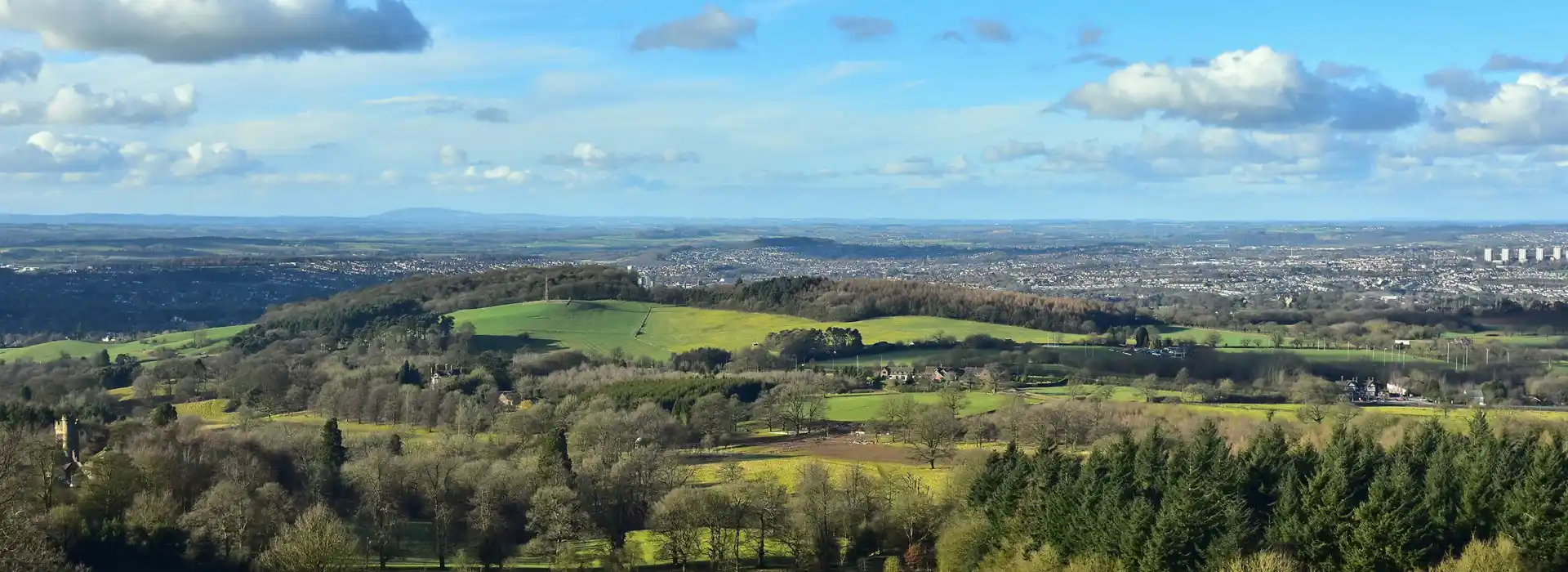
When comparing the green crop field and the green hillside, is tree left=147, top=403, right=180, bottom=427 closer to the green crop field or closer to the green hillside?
the green crop field

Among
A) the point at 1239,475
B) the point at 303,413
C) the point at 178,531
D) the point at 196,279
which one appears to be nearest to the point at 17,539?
the point at 178,531

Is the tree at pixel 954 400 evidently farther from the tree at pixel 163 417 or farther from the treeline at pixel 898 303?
the treeline at pixel 898 303

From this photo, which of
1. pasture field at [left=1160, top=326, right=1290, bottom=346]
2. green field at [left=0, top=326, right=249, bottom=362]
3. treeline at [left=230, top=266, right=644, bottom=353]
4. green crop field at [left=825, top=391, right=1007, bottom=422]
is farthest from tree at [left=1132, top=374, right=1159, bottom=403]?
green field at [left=0, top=326, right=249, bottom=362]

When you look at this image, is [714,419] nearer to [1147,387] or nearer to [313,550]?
[1147,387]

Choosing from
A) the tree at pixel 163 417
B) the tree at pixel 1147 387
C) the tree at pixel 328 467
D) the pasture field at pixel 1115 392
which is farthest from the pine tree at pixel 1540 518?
the tree at pixel 163 417

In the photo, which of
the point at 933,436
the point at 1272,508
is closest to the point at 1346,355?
the point at 933,436

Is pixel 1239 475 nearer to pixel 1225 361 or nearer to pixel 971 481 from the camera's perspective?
pixel 971 481
